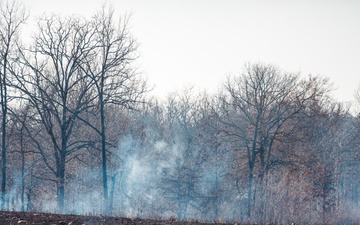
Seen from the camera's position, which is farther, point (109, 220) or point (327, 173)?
point (327, 173)

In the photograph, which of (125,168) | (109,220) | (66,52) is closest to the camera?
(109,220)

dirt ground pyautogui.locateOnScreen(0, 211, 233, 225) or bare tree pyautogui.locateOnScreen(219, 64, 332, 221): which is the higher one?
bare tree pyautogui.locateOnScreen(219, 64, 332, 221)

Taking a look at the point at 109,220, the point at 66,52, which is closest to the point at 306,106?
the point at 66,52

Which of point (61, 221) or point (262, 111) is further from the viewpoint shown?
point (262, 111)

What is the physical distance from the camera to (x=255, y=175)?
112 ft

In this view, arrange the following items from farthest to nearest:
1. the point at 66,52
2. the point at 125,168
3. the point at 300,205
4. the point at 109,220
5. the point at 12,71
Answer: the point at 125,168 < the point at 66,52 < the point at 12,71 < the point at 300,205 < the point at 109,220

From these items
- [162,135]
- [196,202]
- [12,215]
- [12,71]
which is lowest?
[196,202]

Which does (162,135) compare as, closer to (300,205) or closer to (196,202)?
(196,202)

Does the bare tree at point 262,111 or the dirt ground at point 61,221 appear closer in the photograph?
the dirt ground at point 61,221

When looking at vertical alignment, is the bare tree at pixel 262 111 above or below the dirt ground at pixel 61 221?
above

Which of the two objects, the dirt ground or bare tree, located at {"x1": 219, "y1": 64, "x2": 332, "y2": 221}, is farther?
bare tree, located at {"x1": 219, "y1": 64, "x2": 332, "y2": 221}

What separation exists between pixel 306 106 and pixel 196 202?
10499 millimetres

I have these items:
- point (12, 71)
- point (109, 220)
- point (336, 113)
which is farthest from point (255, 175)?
point (109, 220)

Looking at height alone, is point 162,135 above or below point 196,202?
above
